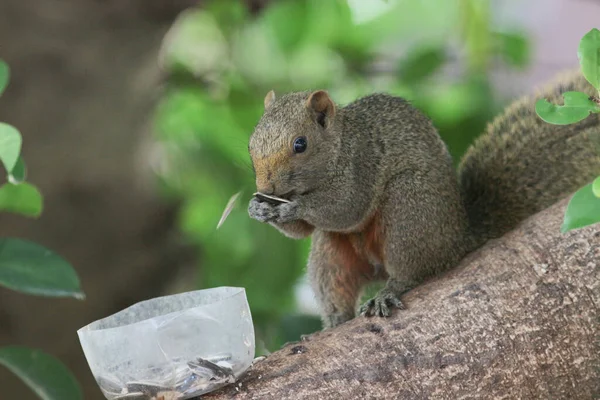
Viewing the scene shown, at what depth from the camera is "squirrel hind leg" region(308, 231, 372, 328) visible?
1743 millimetres

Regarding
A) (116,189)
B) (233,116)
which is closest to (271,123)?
(233,116)

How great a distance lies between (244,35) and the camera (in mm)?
2941

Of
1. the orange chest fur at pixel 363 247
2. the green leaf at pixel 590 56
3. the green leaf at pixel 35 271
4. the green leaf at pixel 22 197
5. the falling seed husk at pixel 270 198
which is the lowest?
the green leaf at pixel 590 56

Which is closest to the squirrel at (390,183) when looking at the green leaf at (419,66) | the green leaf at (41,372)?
the green leaf at (41,372)

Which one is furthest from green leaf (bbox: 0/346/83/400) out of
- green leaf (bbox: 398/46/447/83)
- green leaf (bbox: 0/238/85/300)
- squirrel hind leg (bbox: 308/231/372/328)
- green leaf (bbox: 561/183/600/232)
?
green leaf (bbox: 398/46/447/83)

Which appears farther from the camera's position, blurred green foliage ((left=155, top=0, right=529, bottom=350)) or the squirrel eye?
blurred green foliage ((left=155, top=0, right=529, bottom=350))

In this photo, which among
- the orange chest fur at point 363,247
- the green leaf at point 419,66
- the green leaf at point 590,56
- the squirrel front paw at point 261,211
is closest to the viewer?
the green leaf at point 590,56

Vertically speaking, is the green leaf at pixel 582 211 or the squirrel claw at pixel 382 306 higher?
the squirrel claw at pixel 382 306

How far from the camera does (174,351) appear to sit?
1155 millimetres

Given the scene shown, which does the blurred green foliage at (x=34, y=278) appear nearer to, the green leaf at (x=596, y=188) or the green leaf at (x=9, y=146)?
the green leaf at (x=9, y=146)

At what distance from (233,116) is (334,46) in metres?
0.47

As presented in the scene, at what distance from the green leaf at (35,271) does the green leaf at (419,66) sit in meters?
1.51

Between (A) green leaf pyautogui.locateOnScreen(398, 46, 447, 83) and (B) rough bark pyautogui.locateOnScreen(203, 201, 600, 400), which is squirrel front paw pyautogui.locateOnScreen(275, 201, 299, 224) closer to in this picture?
(B) rough bark pyautogui.locateOnScreen(203, 201, 600, 400)

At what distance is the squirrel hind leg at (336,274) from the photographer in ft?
5.72
